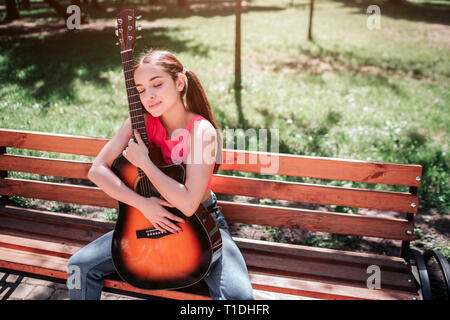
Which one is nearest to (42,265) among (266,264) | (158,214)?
(158,214)

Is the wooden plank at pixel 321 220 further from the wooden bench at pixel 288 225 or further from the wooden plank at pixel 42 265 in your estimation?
the wooden plank at pixel 42 265

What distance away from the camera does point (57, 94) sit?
244 inches

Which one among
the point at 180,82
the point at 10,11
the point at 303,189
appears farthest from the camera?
the point at 10,11

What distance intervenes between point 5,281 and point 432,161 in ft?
14.4

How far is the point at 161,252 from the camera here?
6.53ft

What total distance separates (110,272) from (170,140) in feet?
→ 2.72

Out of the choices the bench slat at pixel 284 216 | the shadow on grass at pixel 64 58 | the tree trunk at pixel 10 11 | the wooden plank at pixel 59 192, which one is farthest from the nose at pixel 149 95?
the tree trunk at pixel 10 11

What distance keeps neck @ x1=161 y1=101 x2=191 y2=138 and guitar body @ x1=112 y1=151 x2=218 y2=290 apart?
0.36 metres

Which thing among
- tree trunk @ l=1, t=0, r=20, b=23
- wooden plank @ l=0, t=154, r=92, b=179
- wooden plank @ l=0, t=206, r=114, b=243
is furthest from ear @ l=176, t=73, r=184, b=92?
tree trunk @ l=1, t=0, r=20, b=23

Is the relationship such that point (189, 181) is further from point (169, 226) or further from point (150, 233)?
point (150, 233)

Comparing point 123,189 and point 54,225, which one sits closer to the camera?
point 123,189

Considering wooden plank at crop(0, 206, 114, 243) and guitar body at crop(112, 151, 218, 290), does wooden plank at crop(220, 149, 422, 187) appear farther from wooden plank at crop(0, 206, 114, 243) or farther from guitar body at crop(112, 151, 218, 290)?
wooden plank at crop(0, 206, 114, 243)

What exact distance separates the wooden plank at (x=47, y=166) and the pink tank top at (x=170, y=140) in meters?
0.83
